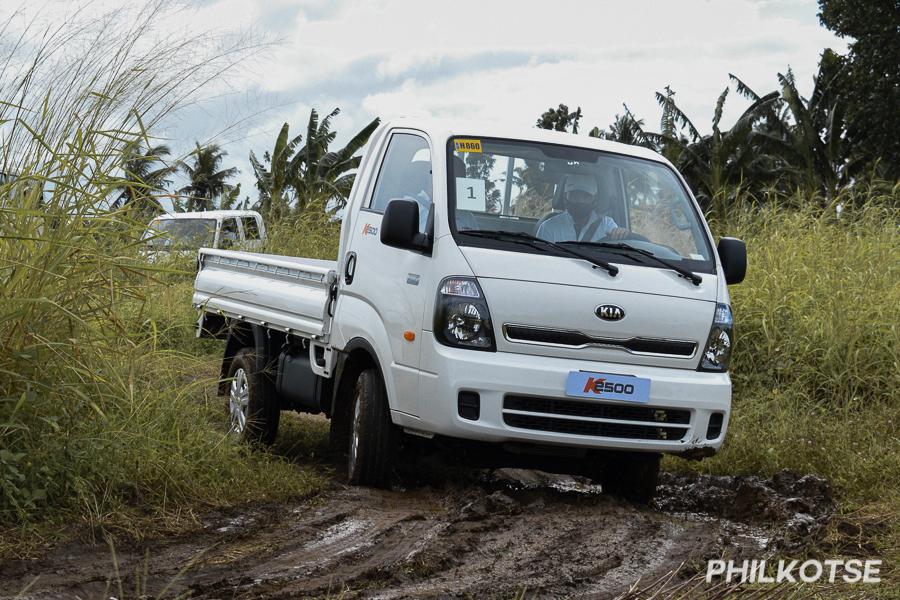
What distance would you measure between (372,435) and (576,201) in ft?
5.83

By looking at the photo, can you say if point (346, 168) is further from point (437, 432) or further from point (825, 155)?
point (437, 432)

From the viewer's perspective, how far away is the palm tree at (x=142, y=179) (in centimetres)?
565

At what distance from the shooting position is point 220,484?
20.1 ft

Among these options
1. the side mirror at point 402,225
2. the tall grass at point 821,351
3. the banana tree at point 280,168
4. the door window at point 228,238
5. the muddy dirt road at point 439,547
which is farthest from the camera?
the banana tree at point 280,168

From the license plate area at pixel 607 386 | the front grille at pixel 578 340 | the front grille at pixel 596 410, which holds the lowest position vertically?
the front grille at pixel 596 410

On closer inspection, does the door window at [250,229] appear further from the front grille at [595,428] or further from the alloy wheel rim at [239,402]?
the front grille at [595,428]

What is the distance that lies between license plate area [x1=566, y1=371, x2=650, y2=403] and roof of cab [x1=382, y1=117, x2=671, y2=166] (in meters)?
1.63

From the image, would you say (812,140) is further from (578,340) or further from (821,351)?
(578,340)

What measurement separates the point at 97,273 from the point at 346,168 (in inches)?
1149

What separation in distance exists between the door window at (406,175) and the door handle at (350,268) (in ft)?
1.07

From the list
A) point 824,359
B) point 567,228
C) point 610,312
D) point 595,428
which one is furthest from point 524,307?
point 824,359

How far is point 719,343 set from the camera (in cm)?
624

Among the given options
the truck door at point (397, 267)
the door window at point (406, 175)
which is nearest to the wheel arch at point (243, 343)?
the truck door at point (397, 267)

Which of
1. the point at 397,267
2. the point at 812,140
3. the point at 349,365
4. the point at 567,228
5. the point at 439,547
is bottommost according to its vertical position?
the point at 439,547
